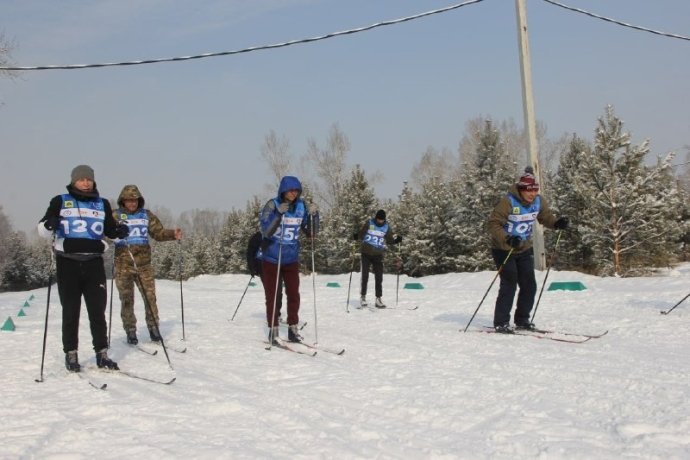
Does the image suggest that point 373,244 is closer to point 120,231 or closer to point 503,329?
point 503,329

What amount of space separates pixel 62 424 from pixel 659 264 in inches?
998

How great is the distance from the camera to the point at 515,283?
273 inches

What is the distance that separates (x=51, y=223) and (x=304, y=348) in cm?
281

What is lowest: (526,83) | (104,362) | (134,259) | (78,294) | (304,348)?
(304,348)

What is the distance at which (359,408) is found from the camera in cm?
381

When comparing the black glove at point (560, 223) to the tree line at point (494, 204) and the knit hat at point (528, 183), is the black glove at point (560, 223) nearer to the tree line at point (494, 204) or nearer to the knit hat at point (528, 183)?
the knit hat at point (528, 183)

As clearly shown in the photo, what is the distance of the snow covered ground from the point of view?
2.97 m

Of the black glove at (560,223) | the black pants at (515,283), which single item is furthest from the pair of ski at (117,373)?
the black glove at (560,223)

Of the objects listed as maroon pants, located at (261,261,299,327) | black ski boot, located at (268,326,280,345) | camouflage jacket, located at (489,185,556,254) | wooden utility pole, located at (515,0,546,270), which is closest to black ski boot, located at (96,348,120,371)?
black ski boot, located at (268,326,280,345)

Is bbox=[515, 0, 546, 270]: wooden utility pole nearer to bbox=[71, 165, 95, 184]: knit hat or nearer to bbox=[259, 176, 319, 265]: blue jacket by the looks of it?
bbox=[259, 176, 319, 265]: blue jacket

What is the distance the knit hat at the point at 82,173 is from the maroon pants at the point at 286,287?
237 cm

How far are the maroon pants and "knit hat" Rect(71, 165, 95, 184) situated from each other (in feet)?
7.79

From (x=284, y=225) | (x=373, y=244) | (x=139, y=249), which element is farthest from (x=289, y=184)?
(x=373, y=244)

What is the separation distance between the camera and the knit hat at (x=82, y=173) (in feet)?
16.0
